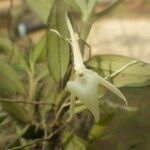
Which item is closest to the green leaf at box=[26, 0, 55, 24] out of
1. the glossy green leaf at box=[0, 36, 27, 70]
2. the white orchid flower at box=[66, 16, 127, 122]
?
the glossy green leaf at box=[0, 36, 27, 70]

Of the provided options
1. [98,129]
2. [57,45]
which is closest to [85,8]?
[57,45]

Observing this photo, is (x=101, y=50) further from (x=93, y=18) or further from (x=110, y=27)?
(x=93, y=18)

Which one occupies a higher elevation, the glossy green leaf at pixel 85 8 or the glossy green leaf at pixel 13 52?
the glossy green leaf at pixel 85 8

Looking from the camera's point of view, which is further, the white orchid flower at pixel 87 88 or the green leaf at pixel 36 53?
the green leaf at pixel 36 53

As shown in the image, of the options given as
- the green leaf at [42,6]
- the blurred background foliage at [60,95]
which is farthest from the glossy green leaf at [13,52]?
the green leaf at [42,6]

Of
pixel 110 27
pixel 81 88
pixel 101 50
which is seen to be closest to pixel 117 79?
pixel 81 88

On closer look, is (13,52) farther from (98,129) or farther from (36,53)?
(98,129)

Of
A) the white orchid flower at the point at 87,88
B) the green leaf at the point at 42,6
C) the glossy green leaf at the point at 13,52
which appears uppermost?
the green leaf at the point at 42,6

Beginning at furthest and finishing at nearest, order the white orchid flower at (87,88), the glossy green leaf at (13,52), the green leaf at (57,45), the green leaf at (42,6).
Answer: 1. the glossy green leaf at (13,52)
2. the green leaf at (42,6)
3. the green leaf at (57,45)
4. the white orchid flower at (87,88)

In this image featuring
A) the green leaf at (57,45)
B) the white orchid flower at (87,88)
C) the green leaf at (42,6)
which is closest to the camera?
the white orchid flower at (87,88)

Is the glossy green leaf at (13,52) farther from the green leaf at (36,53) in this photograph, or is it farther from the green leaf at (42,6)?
the green leaf at (42,6)
